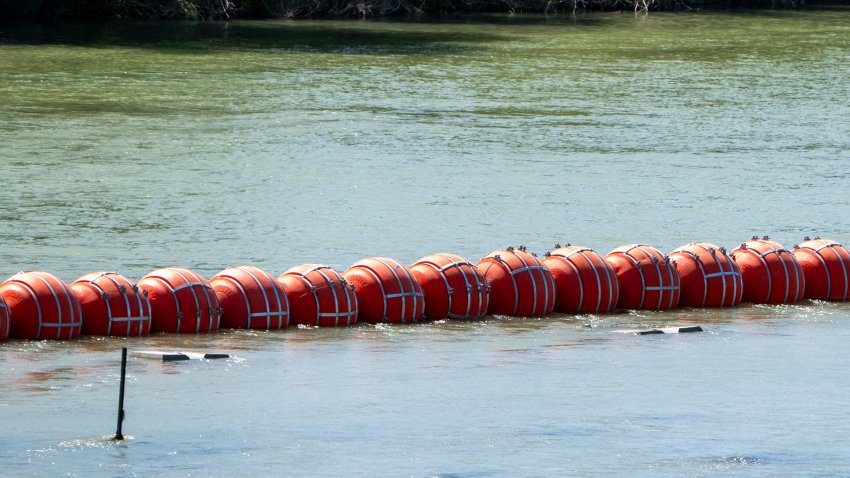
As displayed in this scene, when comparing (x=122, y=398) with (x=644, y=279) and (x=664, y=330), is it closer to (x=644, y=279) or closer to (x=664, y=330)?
(x=664, y=330)

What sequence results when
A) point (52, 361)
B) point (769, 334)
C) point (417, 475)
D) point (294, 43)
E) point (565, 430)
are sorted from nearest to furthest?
point (417, 475) < point (565, 430) < point (52, 361) < point (769, 334) < point (294, 43)

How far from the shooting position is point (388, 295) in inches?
742

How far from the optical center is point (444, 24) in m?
58.5

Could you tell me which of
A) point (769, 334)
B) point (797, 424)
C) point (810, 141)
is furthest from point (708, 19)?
point (797, 424)

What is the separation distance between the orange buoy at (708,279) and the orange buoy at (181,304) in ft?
21.3

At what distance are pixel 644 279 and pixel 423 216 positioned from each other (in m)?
6.00

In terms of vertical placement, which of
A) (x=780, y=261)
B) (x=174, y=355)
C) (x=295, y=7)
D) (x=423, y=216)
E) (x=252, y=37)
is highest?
(x=295, y=7)

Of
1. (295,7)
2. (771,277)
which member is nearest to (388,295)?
(771,277)

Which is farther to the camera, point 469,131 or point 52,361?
point 469,131

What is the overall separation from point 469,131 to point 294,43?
56.5 feet

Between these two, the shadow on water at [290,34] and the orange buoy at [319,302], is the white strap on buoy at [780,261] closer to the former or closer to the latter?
the orange buoy at [319,302]

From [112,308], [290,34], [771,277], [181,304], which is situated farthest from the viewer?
[290,34]

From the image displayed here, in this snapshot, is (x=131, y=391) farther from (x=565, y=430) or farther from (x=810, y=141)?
(x=810, y=141)

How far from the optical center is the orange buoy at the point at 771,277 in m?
21.2
